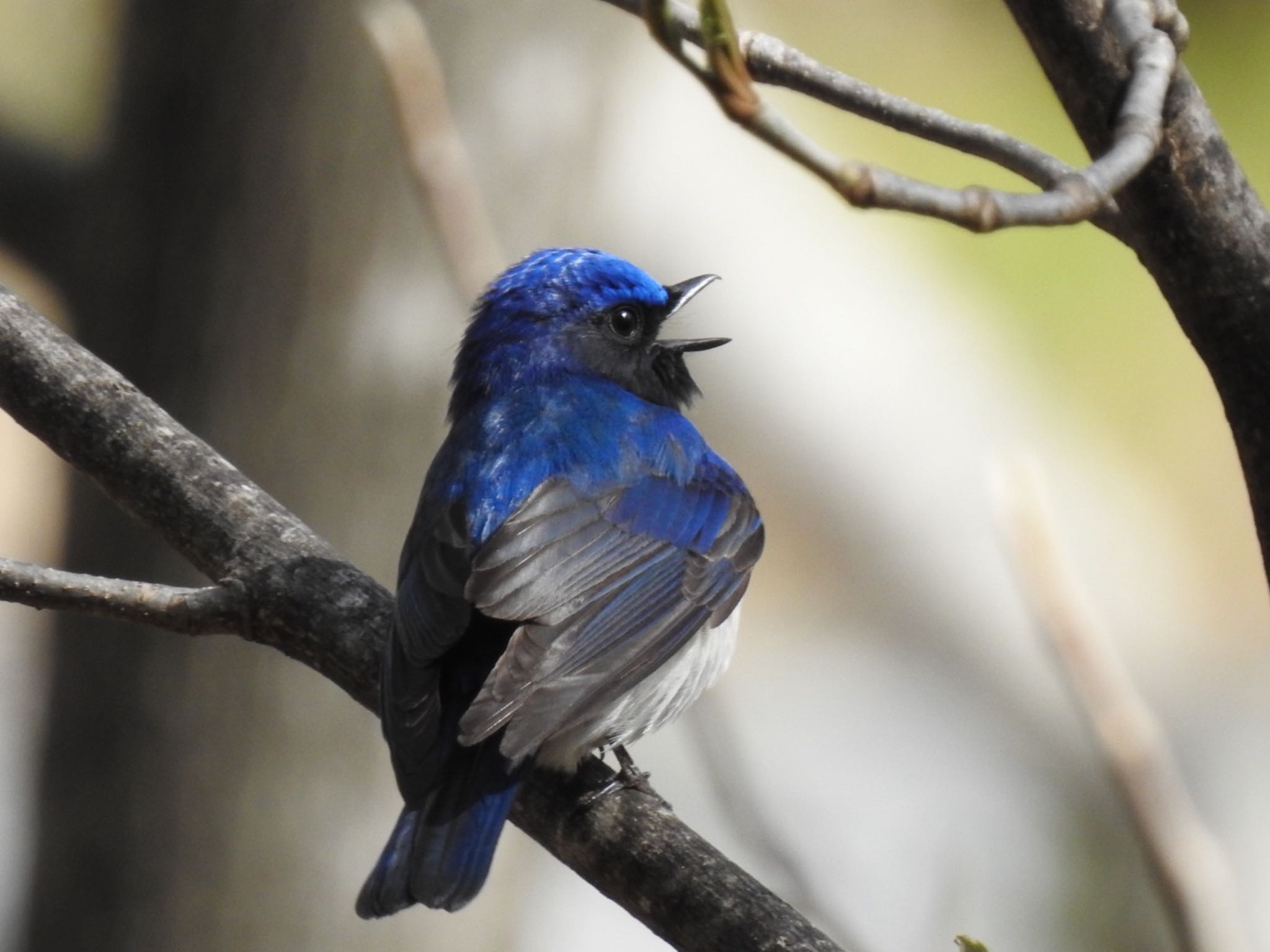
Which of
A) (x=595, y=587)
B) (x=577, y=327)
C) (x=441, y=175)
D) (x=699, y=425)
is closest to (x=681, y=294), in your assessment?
(x=577, y=327)

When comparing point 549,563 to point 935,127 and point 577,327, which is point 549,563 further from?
point 935,127

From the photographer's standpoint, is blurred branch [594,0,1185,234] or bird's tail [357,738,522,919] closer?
blurred branch [594,0,1185,234]

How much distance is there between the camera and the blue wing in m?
2.56

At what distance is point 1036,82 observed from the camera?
6352 millimetres

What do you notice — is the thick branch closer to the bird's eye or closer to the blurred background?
the blurred background

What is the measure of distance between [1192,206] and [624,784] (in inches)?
49.5

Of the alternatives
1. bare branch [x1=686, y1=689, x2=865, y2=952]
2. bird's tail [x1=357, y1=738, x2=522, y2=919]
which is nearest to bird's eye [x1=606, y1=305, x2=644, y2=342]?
bare branch [x1=686, y1=689, x2=865, y2=952]

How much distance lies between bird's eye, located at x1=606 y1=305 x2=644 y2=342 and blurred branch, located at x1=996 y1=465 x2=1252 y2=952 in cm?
116

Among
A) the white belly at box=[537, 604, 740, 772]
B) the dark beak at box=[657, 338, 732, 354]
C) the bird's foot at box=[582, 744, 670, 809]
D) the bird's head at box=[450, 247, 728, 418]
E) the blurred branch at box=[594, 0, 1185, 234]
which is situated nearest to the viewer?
the blurred branch at box=[594, 0, 1185, 234]

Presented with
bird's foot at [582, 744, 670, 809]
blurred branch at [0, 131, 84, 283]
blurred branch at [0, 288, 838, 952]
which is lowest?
blurred branch at [0, 288, 838, 952]

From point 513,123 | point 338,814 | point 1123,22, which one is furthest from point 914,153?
point 1123,22

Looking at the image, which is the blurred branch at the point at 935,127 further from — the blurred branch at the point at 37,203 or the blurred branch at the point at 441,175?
the blurred branch at the point at 37,203

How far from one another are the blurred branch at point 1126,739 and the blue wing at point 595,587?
2.22ft

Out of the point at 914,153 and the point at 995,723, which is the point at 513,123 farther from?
the point at 995,723
